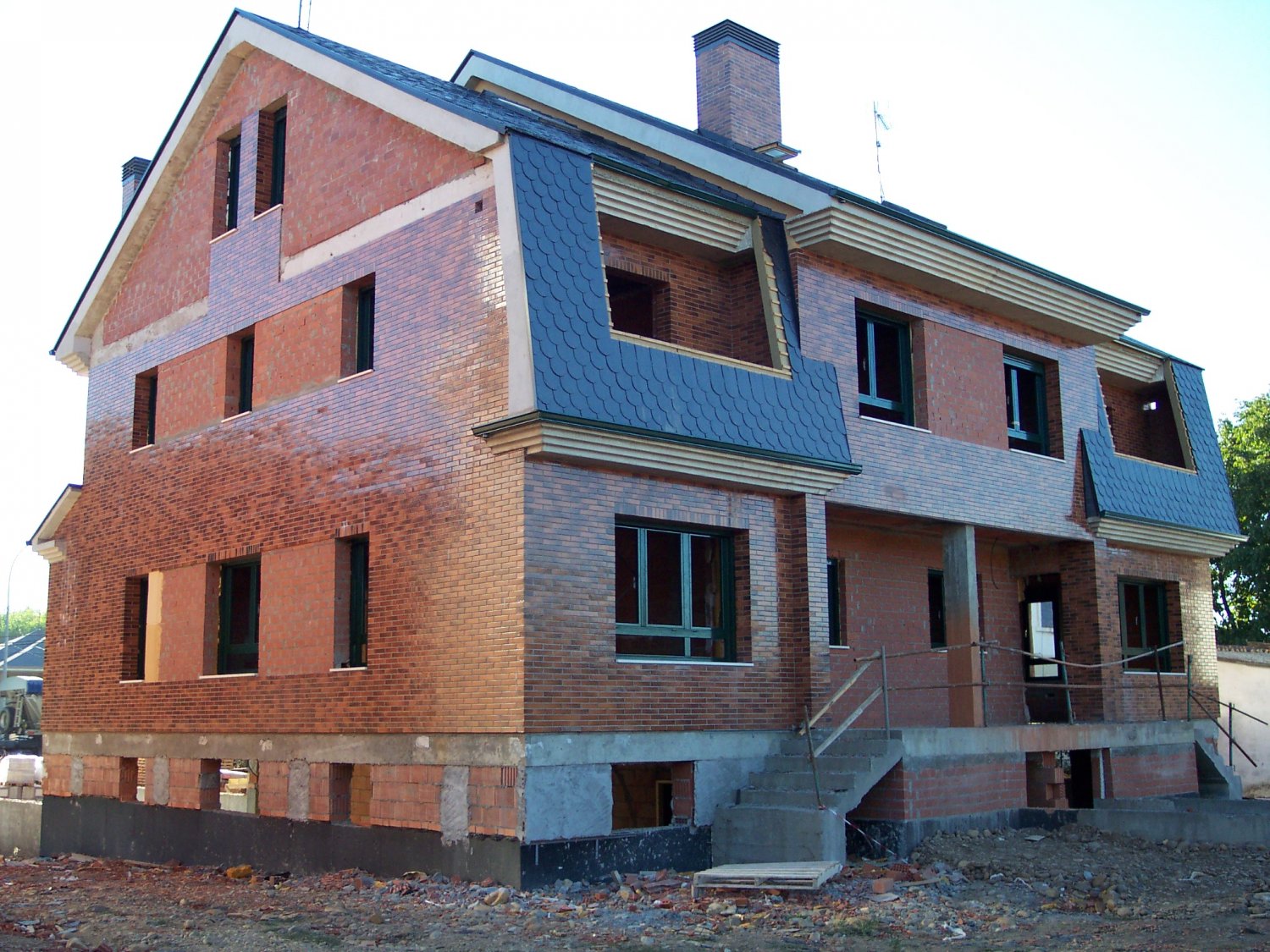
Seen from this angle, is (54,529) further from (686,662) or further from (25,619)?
(25,619)

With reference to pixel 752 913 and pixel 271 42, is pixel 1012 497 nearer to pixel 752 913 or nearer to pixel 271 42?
pixel 752 913

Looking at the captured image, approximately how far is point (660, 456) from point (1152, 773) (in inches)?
402

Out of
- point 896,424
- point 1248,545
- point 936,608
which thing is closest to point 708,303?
point 896,424

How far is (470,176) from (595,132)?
5.62 metres

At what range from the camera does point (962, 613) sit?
62.8 ft

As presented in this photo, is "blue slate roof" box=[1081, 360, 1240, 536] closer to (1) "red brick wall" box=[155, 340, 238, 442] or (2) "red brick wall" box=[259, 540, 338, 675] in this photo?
(2) "red brick wall" box=[259, 540, 338, 675]

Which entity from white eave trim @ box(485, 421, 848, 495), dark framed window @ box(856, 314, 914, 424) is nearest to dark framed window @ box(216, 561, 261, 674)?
white eave trim @ box(485, 421, 848, 495)

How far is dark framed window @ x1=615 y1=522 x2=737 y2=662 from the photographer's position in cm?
1541

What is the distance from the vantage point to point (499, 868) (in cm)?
1375

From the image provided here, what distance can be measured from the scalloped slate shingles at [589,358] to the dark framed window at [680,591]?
1319mm

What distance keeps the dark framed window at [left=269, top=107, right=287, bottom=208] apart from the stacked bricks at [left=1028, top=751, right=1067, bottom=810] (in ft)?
42.6

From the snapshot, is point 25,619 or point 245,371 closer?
point 245,371

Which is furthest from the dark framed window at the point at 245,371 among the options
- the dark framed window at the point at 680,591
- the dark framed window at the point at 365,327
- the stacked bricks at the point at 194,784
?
the dark framed window at the point at 680,591

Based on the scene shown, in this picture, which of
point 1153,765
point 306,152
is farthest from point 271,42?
point 1153,765
